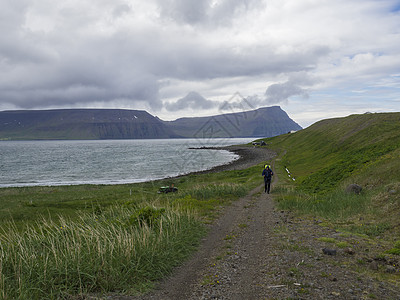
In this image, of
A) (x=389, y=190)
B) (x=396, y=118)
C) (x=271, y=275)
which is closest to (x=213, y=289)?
(x=271, y=275)

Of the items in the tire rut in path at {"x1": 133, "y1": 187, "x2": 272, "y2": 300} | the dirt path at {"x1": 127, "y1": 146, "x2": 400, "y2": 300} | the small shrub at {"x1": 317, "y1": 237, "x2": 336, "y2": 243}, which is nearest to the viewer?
the dirt path at {"x1": 127, "y1": 146, "x2": 400, "y2": 300}

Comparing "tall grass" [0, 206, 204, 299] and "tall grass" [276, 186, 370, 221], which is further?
"tall grass" [276, 186, 370, 221]

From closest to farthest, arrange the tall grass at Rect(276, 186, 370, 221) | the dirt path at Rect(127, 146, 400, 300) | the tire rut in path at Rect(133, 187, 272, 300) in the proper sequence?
1. the dirt path at Rect(127, 146, 400, 300)
2. the tire rut in path at Rect(133, 187, 272, 300)
3. the tall grass at Rect(276, 186, 370, 221)

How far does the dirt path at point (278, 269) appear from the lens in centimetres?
657

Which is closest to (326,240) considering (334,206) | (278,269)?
(278,269)

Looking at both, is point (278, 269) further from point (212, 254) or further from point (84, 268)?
point (84, 268)

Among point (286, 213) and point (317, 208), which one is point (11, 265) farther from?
point (317, 208)

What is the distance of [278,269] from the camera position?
26.1ft

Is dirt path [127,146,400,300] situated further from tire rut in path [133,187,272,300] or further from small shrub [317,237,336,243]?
small shrub [317,237,336,243]

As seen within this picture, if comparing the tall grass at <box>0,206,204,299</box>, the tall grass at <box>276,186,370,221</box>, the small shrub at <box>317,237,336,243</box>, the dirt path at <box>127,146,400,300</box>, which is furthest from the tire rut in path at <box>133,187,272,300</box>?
the small shrub at <box>317,237,336,243</box>

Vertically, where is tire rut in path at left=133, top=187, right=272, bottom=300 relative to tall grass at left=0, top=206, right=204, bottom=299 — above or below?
below

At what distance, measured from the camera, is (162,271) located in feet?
26.5

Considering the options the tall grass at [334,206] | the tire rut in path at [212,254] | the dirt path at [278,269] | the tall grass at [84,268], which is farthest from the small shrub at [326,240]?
the tall grass at [84,268]

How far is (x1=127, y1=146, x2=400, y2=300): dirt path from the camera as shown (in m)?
6.57
